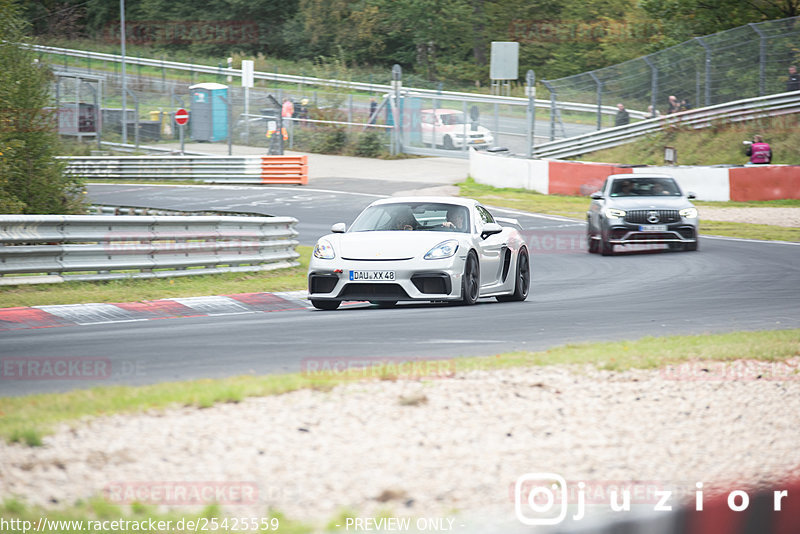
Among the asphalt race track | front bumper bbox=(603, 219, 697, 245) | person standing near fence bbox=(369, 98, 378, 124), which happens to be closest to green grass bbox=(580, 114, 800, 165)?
person standing near fence bbox=(369, 98, 378, 124)

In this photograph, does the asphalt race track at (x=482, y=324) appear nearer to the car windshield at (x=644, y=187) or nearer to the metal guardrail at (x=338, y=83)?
the car windshield at (x=644, y=187)

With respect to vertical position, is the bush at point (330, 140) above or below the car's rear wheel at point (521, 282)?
above

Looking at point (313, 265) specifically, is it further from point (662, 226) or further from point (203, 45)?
point (203, 45)

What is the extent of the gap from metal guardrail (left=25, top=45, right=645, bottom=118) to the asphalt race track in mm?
10201

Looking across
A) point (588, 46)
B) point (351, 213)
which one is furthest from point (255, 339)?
point (588, 46)

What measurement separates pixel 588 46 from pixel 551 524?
211 ft

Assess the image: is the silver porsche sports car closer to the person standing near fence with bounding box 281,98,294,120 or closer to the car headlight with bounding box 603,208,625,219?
the car headlight with bounding box 603,208,625,219

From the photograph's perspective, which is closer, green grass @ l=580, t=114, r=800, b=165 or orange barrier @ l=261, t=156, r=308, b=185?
green grass @ l=580, t=114, r=800, b=165

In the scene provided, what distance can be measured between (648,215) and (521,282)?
6300 millimetres

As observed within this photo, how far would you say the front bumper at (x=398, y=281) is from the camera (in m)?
11.4

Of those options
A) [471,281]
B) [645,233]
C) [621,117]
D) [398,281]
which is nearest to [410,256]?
[398,281]

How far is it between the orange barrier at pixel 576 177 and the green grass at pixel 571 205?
13.4 inches

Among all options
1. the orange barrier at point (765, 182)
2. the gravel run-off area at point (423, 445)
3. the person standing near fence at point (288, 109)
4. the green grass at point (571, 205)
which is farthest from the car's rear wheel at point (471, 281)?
the person standing near fence at point (288, 109)

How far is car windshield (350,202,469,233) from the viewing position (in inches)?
489
